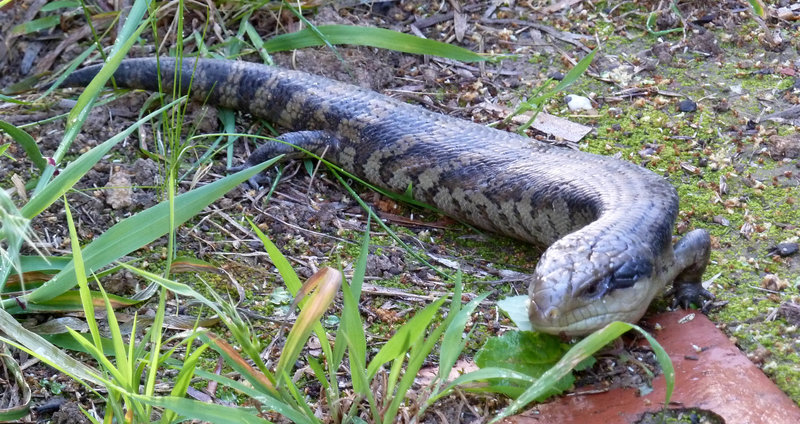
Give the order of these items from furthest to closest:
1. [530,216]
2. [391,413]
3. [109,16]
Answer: [109,16] < [530,216] < [391,413]

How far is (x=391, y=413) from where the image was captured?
9.93ft

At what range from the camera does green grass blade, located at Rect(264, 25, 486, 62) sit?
5543 mm

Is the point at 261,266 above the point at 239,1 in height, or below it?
below

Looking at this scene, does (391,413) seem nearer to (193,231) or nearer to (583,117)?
(193,231)

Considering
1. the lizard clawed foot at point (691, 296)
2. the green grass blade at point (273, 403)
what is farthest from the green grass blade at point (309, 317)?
the lizard clawed foot at point (691, 296)

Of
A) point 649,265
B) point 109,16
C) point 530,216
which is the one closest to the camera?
point 649,265

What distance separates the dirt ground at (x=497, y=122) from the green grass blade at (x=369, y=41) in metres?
0.19

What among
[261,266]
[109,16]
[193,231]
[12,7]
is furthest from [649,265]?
[12,7]

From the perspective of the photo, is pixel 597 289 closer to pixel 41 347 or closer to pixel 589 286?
pixel 589 286

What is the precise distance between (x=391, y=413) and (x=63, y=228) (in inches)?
84.3

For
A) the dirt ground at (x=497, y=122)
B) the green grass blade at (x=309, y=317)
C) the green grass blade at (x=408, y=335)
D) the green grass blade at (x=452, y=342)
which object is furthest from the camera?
the dirt ground at (x=497, y=122)

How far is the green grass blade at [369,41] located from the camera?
5.54 m

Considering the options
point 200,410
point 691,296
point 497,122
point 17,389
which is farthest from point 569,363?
point 497,122

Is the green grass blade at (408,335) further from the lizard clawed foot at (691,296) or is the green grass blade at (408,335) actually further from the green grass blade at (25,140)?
the green grass blade at (25,140)
